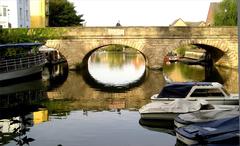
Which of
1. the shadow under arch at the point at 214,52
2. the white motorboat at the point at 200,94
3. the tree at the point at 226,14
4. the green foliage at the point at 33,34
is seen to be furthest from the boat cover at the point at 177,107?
the tree at the point at 226,14

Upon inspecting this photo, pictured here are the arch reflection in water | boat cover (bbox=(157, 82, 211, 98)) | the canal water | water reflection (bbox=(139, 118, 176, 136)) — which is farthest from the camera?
the arch reflection in water

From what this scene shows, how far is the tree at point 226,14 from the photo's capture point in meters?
55.6

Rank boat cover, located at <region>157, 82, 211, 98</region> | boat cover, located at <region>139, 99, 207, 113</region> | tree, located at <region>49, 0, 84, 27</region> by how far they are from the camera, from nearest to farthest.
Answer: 1. boat cover, located at <region>139, 99, 207, 113</region>
2. boat cover, located at <region>157, 82, 211, 98</region>
3. tree, located at <region>49, 0, 84, 27</region>

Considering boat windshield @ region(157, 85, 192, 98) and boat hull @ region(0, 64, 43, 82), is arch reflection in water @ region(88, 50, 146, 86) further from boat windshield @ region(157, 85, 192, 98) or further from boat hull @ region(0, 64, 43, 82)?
boat windshield @ region(157, 85, 192, 98)

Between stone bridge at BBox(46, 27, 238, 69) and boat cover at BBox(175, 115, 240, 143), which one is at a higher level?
stone bridge at BBox(46, 27, 238, 69)

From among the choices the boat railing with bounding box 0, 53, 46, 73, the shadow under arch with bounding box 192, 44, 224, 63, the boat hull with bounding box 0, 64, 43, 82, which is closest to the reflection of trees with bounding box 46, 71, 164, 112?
the boat hull with bounding box 0, 64, 43, 82

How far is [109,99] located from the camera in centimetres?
2441

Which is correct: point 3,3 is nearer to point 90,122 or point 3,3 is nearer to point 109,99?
point 109,99

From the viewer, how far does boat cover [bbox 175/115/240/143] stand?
32.9ft

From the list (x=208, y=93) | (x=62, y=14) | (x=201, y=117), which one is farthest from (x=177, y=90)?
(x=62, y=14)

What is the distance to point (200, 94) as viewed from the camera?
17156mm

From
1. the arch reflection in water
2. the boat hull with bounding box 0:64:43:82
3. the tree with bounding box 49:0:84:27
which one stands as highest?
the tree with bounding box 49:0:84:27

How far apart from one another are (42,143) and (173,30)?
95.6ft

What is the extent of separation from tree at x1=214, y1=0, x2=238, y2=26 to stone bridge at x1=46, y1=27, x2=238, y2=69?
48.1 feet
